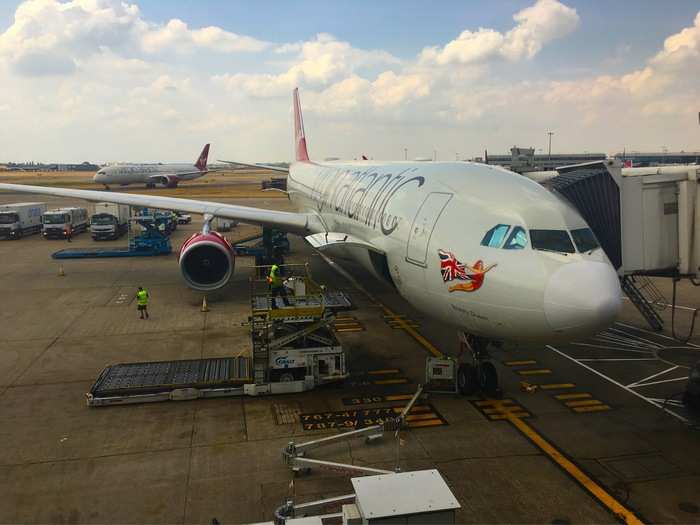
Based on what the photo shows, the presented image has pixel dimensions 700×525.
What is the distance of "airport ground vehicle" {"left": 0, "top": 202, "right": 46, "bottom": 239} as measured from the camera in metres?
36.9

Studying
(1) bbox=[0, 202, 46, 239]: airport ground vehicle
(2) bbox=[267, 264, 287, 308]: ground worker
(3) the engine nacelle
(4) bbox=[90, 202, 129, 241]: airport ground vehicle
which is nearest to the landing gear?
(2) bbox=[267, 264, 287, 308]: ground worker

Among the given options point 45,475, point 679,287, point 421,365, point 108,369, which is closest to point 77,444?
point 45,475

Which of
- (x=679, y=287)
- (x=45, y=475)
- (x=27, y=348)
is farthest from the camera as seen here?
(x=679, y=287)

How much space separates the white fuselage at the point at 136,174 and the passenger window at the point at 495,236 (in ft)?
270

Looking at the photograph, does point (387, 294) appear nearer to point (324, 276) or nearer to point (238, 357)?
point (324, 276)

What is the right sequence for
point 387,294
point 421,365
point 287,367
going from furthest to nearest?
point 387,294, point 421,365, point 287,367

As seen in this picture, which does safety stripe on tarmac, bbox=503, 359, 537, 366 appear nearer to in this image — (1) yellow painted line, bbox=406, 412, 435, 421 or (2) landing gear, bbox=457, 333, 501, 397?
(2) landing gear, bbox=457, 333, 501, 397

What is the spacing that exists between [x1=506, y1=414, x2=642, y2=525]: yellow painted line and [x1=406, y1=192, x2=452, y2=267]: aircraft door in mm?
3798

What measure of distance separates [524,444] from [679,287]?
60.9ft

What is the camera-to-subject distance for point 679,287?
2430 cm

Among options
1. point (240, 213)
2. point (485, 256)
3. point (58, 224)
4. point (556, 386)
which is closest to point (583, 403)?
point (556, 386)

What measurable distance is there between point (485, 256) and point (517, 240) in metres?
0.60

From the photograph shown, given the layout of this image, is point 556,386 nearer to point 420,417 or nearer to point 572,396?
point 572,396

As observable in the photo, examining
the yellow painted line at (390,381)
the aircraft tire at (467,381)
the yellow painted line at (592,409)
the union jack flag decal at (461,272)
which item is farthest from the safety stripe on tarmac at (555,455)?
the union jack flag decal at (461,272)
